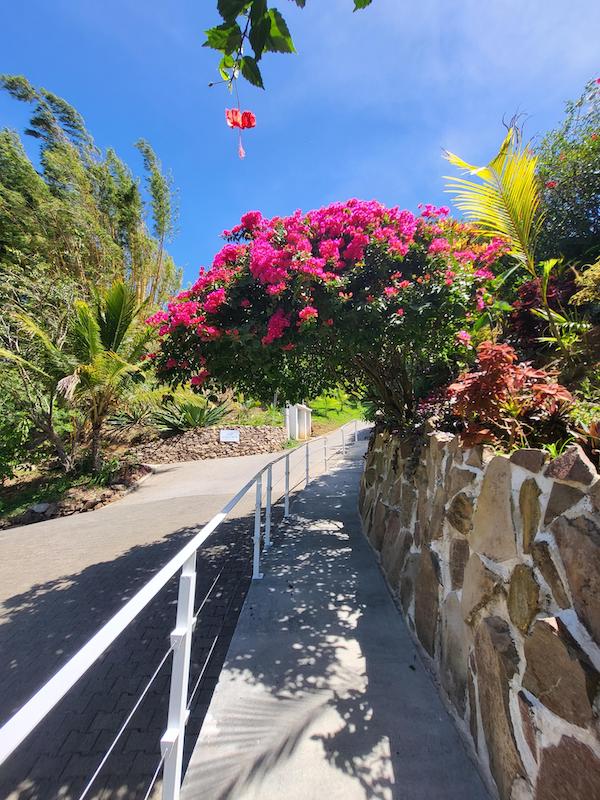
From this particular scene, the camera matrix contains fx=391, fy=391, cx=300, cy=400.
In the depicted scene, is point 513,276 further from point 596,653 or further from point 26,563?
point 26,563

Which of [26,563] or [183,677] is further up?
[183,677]

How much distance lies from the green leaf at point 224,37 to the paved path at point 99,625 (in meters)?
3.33

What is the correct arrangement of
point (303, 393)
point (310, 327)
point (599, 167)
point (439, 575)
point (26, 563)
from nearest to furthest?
point (439, 575), point (310, 327), point (599, 167), point (26, 563), point (303, 393)

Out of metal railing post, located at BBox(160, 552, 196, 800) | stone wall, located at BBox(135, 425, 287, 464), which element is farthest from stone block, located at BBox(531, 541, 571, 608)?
stone wall, located at BBox(135, 425, 287, 464)

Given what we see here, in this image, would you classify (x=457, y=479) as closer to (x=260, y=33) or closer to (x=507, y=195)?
(x=507, y=195)

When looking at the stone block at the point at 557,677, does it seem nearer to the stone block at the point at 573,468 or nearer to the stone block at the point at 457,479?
the stone block at the point at 573,468

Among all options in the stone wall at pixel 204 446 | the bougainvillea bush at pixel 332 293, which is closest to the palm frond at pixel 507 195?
the bougainvillea bush at pixel 332 293

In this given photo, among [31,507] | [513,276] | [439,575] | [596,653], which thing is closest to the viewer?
[596,653]

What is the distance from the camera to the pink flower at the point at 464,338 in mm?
3525

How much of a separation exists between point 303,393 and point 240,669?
367 centimetres

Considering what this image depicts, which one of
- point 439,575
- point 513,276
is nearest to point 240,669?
point 439,575

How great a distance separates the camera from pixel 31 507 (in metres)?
7.99

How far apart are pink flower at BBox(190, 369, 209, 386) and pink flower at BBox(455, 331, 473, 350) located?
2482 mm

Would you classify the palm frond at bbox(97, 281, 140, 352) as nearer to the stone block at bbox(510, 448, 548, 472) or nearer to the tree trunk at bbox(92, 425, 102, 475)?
the tree trunk at bbox(92, 425, 102, 475)
